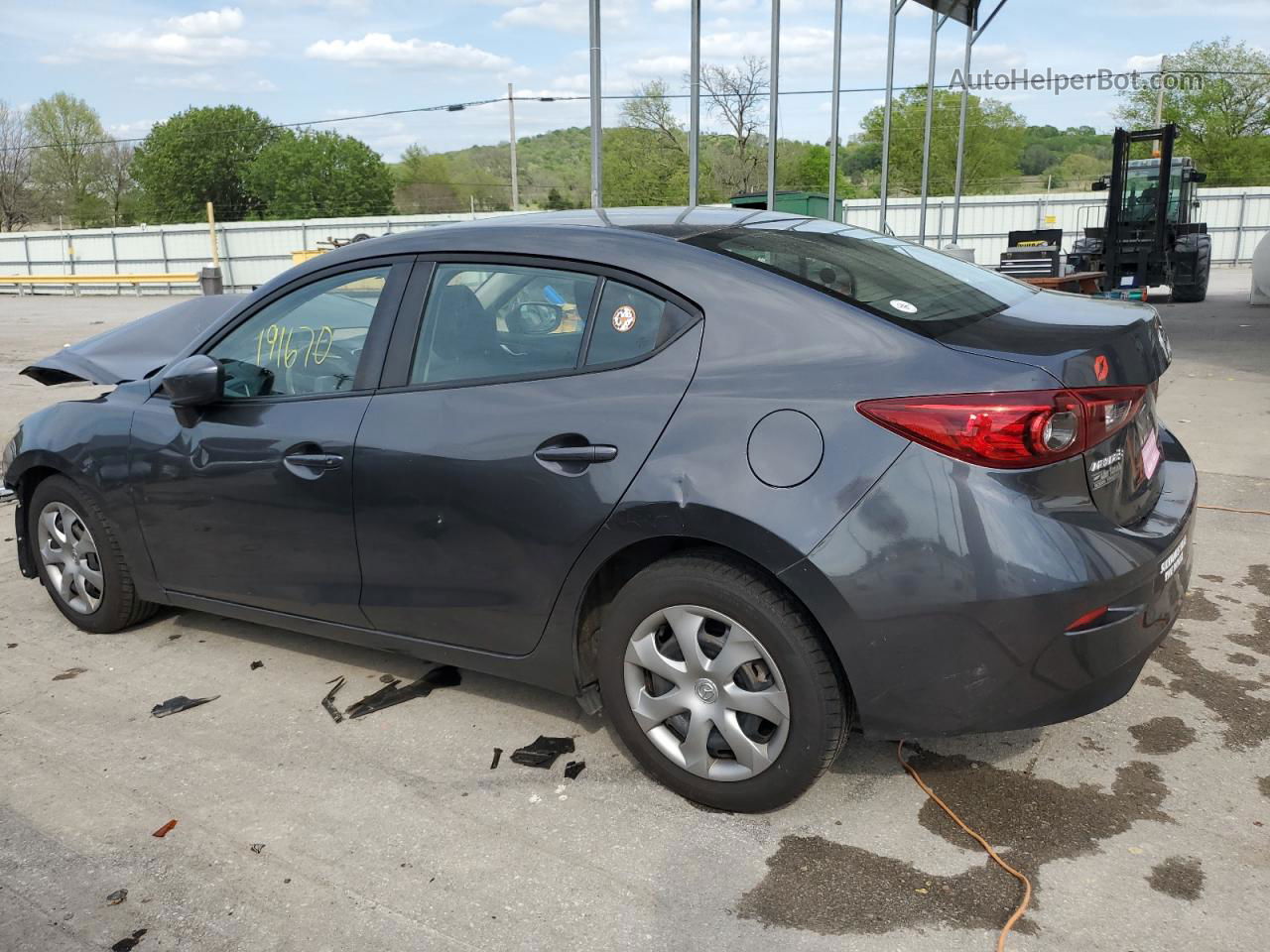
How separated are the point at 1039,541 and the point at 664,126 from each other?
5328 centimetres

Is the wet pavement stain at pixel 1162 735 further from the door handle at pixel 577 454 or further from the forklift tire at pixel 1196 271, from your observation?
the forklift tire at pixel 1196 271

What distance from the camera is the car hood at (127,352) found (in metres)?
4.67

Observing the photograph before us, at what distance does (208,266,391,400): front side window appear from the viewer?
359 centimetres

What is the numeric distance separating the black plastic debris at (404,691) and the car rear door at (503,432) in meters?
0.40

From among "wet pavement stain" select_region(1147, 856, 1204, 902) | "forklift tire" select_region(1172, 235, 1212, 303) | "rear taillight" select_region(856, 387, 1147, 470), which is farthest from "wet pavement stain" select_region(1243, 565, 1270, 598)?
"forklift tire" select_region(1172, 235, 1212, 303)

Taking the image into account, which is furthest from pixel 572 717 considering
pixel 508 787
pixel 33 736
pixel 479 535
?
pixel 33 736

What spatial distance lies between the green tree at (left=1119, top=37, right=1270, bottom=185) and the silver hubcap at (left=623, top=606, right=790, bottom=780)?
5710cm

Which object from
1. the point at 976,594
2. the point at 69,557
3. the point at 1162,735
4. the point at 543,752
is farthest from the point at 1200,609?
the point at 69,557

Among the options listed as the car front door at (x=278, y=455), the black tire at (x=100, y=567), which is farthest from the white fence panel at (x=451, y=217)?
the car front door at (x=278, y=455)

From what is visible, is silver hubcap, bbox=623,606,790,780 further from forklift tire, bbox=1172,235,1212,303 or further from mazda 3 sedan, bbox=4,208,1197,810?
forklift tire, bbox=1172,235,1212,303

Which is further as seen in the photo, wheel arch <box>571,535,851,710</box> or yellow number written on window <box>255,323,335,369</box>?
yellow number written on window <box>255,323,335,369</box>

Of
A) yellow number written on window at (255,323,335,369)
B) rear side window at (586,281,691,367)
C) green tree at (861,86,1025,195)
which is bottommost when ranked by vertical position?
yellow number written on window at (255,323,335,369)

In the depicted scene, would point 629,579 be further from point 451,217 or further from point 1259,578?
point 451,217

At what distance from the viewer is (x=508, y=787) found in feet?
10.6
